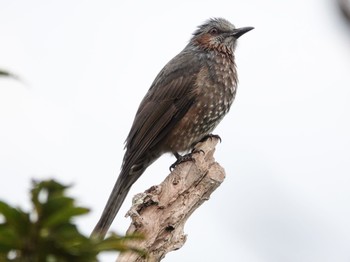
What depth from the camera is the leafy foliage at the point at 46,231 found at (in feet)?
3.88

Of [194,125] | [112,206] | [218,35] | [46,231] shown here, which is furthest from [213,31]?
[46,231]

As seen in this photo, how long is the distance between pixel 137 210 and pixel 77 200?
2971 millimetres

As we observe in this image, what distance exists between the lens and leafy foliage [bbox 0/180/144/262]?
3.88 ft

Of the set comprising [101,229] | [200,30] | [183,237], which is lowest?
[183,237]

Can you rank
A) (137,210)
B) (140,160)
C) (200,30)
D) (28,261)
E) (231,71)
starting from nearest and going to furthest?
(28,261) < (137,210) < (140,160) < (231,71) < (200,30)

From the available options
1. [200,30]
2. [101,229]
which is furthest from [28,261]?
[200,30]

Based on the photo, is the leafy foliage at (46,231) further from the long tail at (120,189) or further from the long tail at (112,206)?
the long tail at (120,189)

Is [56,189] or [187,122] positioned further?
[187,122]

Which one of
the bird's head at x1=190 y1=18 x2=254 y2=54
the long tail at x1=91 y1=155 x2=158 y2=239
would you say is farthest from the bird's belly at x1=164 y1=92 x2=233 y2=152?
the bird's head at x1=190 y1=18 x2=254 y2=54

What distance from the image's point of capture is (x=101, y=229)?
5.71 metres

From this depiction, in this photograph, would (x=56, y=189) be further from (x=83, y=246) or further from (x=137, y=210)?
(x=137, y=210)

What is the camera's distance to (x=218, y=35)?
805 centimetres

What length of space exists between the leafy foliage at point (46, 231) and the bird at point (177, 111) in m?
5.20

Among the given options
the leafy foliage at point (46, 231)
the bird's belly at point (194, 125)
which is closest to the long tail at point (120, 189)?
the bird's belly at point (194, 125)
